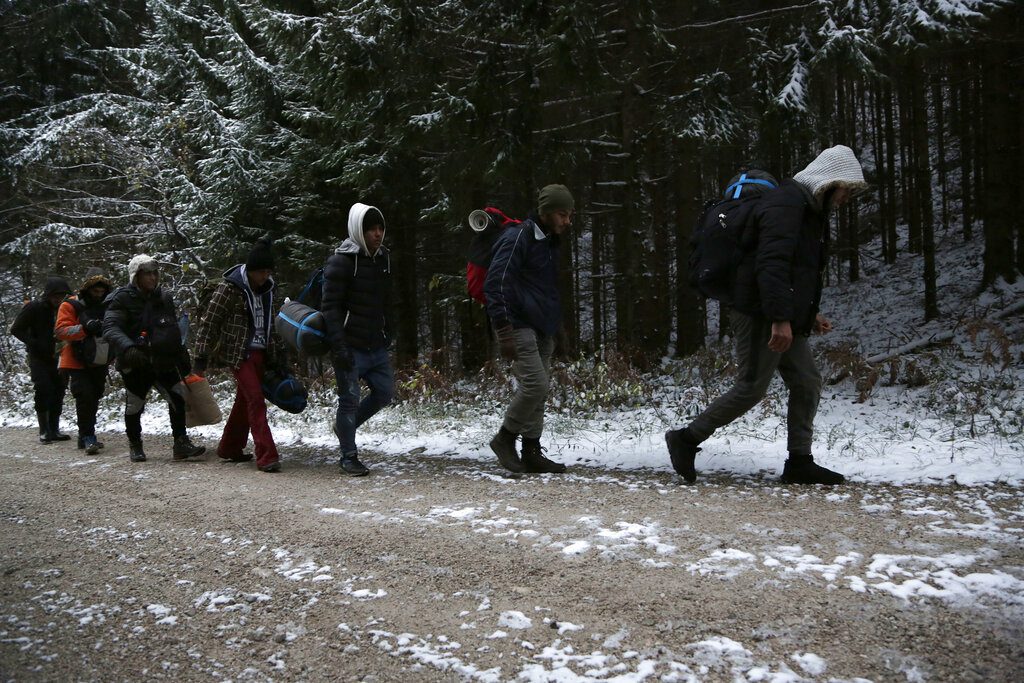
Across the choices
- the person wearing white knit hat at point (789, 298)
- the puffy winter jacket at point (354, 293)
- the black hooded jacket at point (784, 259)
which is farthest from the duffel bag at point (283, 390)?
the black hooded jacket at point (784, 259)

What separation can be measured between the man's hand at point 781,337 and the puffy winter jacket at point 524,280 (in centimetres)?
195

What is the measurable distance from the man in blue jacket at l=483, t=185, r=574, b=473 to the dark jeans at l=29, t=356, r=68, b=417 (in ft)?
24.6

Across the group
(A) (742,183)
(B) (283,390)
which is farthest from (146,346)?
(A) (742,183)

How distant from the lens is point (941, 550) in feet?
12.3

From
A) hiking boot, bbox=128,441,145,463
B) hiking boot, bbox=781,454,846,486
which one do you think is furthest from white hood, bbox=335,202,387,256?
hiking boot, bbox=781,454,846,486

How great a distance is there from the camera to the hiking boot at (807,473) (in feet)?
17.4

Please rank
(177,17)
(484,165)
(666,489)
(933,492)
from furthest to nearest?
(177,17) < (484,165) < (666,489) < (933,492)

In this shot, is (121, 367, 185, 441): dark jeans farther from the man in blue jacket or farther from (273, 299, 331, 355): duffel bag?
the man in blue jacket

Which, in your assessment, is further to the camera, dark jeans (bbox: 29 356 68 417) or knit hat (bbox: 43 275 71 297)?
dark jeans (bbox: 29 356 68 417)

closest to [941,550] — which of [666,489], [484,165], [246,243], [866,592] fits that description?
[866,592]

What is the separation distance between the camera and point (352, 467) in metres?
6.73

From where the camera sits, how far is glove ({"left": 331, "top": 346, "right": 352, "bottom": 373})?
657cm

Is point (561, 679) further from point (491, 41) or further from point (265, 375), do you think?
point (491, 41)

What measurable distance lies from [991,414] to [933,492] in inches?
91.0
